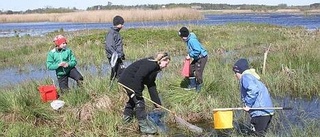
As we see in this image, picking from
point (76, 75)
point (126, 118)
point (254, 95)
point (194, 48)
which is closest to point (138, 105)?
point (126, 118)

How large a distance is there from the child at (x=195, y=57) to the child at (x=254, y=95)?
2.97 m

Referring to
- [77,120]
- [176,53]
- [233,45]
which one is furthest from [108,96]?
[233,45]

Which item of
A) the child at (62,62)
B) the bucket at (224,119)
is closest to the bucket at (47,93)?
the child at (62,62)

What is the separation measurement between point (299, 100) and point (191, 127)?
270 cm

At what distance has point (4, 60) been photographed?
61.6 ft

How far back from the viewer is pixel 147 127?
7.05 metres

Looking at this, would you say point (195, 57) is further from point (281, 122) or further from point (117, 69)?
point (281, 122)

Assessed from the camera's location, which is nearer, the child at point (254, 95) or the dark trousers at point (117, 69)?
the child at point (254, 95)

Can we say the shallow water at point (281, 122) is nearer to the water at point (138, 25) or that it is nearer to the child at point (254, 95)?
the child at point (254, 95)

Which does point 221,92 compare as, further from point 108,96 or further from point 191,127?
point 108,96

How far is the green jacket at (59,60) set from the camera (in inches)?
339

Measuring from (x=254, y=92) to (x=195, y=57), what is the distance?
3.45 metres

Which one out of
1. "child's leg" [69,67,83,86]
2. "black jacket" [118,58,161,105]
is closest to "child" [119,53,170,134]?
"black jacket" [118,58,161,105]

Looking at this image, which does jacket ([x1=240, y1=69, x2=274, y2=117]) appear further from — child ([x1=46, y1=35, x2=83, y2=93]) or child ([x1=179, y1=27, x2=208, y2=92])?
child ([x1=46, y1=35, x2=83, y2=93])
